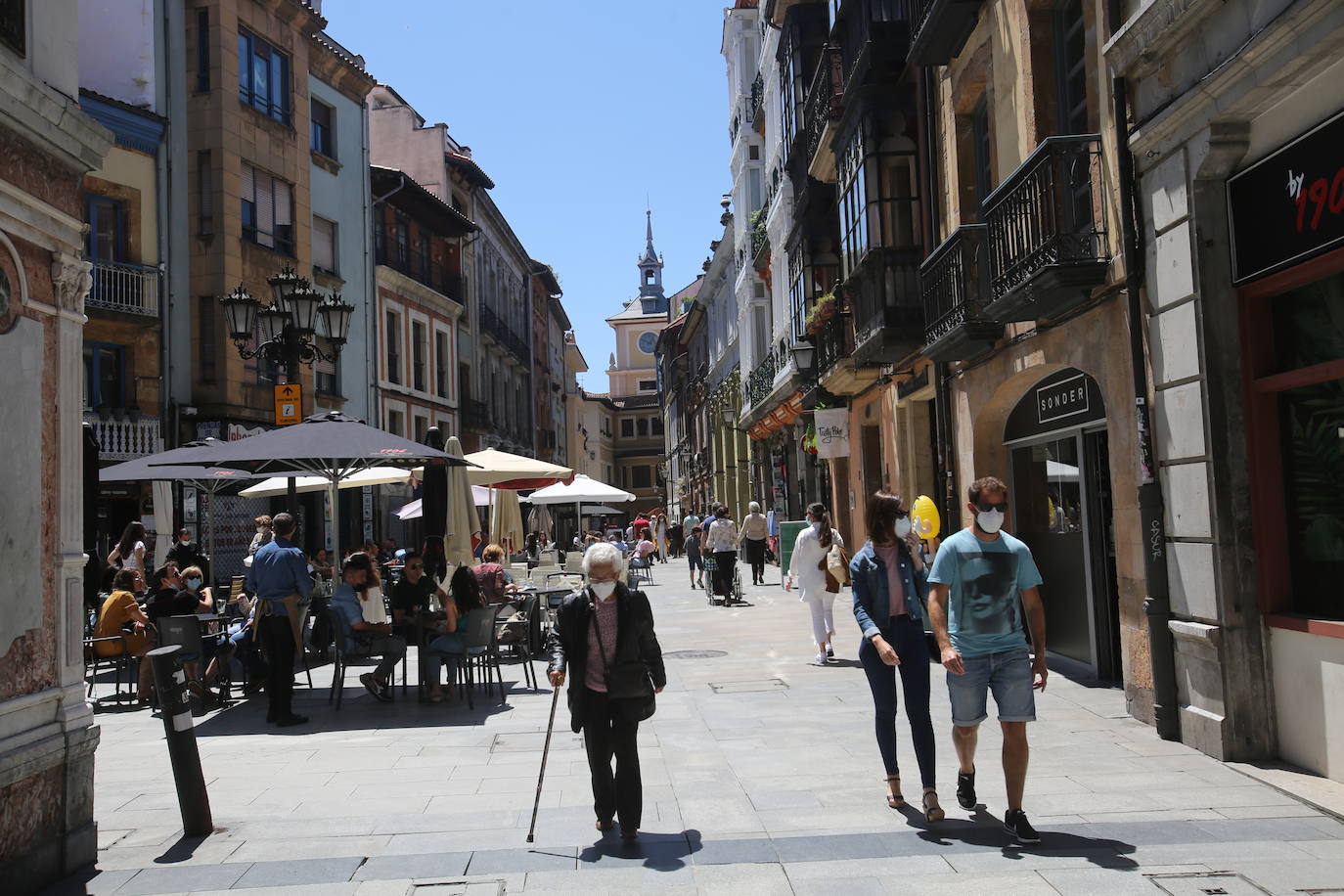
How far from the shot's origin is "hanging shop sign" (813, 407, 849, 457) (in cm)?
2144

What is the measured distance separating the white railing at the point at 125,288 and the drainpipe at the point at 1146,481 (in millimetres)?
18823

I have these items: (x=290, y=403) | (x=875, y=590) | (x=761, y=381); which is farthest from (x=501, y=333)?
(x=875, y=590)

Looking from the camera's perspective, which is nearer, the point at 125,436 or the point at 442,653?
the point at 442,653

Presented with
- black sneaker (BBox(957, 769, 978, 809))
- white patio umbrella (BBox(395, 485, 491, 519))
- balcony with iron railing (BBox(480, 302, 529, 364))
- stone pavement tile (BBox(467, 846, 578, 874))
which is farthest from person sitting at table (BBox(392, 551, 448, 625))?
balcony with iron railing (BBox(480, 302, 529, 364))

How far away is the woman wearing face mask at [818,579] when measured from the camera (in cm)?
1272

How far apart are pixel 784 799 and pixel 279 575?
5.54 metres

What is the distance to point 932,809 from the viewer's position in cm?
611

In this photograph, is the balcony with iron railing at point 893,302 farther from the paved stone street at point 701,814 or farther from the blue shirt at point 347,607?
the blue shirt at point 347,607

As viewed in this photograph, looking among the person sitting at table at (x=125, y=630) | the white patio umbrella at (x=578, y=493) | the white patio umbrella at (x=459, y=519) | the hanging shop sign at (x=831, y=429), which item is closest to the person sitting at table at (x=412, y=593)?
the white patio umbrella at (x=459, y=519)

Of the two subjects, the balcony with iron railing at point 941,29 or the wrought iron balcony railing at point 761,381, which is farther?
the wrought iron balcony railing at point 761,381

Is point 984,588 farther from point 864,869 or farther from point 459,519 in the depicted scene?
point 459,519

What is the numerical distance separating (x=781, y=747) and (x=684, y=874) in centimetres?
298

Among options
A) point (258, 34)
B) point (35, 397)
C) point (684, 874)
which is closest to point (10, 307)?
point (35, 397)

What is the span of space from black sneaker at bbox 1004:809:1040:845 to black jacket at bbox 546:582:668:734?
6.04 ft
